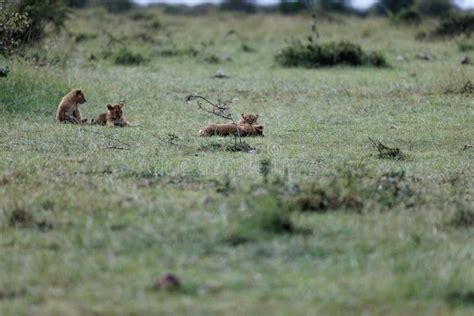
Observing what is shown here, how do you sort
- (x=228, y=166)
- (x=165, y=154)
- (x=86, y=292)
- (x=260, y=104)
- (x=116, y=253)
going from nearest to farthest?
(x=86, y=292)
(x=116, y=253)
(x=228, y=166)
(x=165, y=154)
(x=260, y=104)

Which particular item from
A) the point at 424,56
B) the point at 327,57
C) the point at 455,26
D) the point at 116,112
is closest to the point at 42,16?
the point at 327,57

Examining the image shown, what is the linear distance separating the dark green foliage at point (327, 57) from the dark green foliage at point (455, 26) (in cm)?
733

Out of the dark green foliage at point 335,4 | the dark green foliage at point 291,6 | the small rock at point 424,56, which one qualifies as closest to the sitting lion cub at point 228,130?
the small rock at point 424,56

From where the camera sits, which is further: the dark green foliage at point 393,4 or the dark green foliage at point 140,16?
the dark green foliage at point 393,4

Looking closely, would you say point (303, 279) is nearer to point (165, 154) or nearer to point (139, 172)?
point (139, 172)

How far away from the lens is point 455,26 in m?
28.7

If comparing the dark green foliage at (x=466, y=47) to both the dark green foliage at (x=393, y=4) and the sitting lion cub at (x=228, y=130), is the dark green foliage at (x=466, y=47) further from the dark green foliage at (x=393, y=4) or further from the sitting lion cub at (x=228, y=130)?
the dark green foliage at (x=393, y=4)

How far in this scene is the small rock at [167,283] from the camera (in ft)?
17.6

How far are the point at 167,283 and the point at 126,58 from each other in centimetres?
1713

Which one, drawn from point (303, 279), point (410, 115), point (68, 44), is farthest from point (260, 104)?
point (303, 279)

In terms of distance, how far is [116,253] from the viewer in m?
6.06

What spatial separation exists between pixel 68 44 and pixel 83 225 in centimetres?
1607

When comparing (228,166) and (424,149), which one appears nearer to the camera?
(228,166)

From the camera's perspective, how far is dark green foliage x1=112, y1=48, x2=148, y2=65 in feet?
72.4
